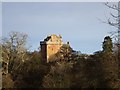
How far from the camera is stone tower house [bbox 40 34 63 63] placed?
6223 cm

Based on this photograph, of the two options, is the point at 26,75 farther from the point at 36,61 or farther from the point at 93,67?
the point at 93,67

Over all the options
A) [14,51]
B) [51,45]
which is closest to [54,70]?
[14,51]

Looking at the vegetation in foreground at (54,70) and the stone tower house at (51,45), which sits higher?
the stone tower house at (51,45)

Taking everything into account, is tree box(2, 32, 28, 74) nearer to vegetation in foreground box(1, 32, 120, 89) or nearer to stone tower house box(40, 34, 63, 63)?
vegetation in foreground box(1, 32, 120, 89)

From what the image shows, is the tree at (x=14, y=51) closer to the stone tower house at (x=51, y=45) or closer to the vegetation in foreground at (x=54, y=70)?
the vegetation in foreground at (x=54, y=70)

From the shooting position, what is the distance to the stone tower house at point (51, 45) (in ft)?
204

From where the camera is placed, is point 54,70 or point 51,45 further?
point 51,45

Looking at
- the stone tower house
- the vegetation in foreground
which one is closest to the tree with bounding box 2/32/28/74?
the vegetation in foreground

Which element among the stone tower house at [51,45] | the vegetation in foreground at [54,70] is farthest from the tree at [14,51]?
the stone tower house at [51,45]

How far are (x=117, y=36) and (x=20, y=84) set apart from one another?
32.1 meters

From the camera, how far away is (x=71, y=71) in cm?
3928

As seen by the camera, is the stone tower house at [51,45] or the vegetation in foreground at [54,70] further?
the stone tower house at [51,45]

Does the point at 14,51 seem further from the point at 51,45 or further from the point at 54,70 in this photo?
the point at 51,45

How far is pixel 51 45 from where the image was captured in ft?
214
